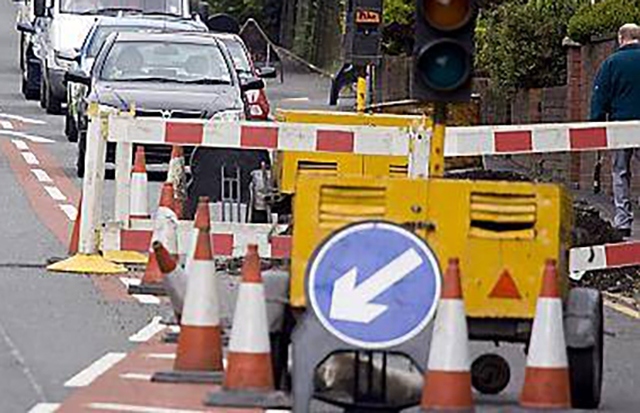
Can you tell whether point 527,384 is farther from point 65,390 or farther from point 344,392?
point 65,390

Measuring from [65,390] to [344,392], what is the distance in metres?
1.52

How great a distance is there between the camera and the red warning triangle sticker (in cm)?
1022

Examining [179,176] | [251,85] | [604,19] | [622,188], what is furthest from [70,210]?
[604,19]

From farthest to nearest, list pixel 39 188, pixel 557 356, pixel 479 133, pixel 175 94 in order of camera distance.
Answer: pixel 175 94 → pixel 39 188 → pixel 479 133 → pixel 557 356

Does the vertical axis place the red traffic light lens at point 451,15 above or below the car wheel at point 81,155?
above

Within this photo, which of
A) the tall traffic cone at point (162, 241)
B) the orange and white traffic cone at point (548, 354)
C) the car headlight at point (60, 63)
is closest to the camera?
the orange and white traffic cone at point (548, 354)

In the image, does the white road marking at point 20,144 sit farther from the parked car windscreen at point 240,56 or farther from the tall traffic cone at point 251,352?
the tall traffic cone at point 251,352

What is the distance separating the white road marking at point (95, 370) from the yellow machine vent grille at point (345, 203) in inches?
66.3

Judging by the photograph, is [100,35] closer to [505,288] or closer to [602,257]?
[602,257]

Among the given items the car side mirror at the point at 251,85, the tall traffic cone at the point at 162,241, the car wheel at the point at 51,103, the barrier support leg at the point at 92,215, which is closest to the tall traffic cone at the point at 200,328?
the tall traffic cone at the point at 162,241

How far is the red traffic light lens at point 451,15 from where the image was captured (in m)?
10.6

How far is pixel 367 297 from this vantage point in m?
9.68

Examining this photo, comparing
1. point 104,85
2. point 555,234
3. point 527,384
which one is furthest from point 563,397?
point 104,85

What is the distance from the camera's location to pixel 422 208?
10.1 meters
